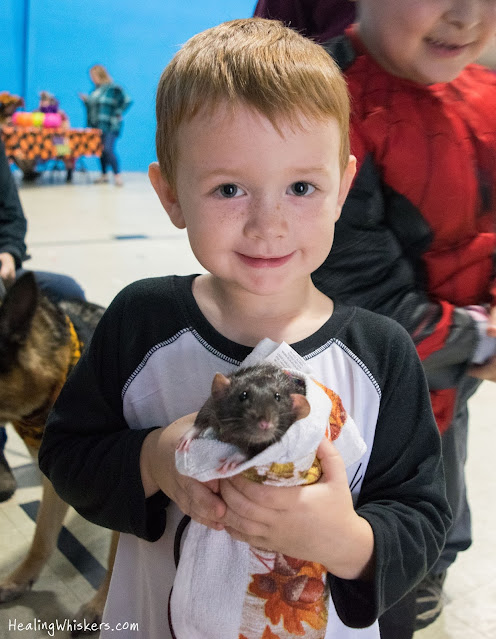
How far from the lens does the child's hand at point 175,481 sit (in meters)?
0.85

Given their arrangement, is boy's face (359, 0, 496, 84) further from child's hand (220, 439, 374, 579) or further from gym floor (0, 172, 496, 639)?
gym floor (0, 172, 496, 639)

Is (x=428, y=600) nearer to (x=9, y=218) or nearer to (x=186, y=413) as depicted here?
(x=186, y=413)

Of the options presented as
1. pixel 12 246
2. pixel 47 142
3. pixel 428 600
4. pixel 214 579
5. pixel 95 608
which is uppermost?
pixel 214 579

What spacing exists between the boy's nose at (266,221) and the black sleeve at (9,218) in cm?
206

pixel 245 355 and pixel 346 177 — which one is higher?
pixel 346 177

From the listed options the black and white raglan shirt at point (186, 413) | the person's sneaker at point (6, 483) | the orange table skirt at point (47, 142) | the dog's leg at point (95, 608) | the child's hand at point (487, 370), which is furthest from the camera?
the orange table skirt at point (47, 142)

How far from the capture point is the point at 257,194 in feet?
2.91

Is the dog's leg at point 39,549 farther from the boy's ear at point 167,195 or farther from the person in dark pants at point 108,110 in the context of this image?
the person in dark pants at point 108,110

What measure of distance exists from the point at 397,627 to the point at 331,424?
672 mm

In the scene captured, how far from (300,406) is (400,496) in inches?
12.7

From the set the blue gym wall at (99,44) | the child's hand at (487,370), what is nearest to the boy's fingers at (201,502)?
the child's hand at (487,370)

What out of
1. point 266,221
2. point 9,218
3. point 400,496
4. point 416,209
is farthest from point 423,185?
point 9,218

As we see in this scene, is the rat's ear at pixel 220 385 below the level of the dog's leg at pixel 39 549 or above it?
above

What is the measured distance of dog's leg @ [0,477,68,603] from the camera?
1.95 metres
